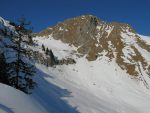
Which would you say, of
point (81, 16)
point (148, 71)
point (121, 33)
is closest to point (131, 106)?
point (148, 71)

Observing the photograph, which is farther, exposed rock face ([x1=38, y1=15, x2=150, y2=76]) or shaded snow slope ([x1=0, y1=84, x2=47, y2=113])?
exposed rock face ([x1=38, y1=15, x2=150, y2=76])

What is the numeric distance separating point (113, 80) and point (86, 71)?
7.83 m

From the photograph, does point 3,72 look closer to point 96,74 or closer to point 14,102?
point 14,102

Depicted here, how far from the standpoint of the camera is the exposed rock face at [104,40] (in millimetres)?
86938

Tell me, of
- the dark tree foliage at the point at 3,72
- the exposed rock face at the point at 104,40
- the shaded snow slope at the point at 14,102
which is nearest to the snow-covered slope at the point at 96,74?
the exposed rock face at the point at 104,40

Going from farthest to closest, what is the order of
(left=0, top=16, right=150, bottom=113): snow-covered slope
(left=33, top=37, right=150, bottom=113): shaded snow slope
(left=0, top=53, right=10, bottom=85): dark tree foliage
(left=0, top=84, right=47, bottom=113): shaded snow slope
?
(left=0, top=16, right=150, bottom=113): snow-covered slope → (left=33, top=37, right=150, bottom=113): shaded snow slope → (left=0, top=53, right=10, bottom=85): dark tree foliage → (left=0, top=84, right=47, bottom=113): shaded snow slope

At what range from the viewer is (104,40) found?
10006 centimetres

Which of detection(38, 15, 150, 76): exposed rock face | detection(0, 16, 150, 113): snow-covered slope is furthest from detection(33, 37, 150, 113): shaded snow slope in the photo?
detection(38, 15, 150, 76): exposed rock face

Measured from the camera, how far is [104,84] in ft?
246

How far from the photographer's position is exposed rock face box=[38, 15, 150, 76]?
8694cm

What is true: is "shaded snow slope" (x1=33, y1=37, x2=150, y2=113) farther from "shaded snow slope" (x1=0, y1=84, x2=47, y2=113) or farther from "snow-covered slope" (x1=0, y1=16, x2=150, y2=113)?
"shaded snow slope" (x1=0, y1=84, x2=47, y2=113)

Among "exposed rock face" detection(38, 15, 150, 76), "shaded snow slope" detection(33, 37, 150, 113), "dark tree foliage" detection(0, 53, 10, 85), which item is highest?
"exposed rock face" detection(38, 15, 150, 76)

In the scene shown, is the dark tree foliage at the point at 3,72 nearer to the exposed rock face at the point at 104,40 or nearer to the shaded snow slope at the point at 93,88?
the shaded snow slope at the point at 93,88

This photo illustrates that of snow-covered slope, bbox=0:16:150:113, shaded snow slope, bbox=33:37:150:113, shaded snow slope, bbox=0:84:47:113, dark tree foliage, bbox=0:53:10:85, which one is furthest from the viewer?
snow-covered slope, bbox=0:16:150:113
